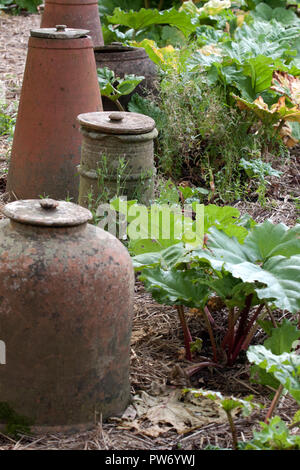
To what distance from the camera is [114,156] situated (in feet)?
10.3

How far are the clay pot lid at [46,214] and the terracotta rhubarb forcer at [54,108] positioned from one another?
1.41 m

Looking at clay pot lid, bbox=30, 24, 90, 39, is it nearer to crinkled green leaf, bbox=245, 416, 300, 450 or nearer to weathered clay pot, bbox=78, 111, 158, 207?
weathered clay pot, bbox=78, 111, 158, 207

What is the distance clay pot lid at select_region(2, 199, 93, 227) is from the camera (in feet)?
6.33

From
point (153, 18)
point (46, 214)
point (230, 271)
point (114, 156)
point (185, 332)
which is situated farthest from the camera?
point (153, 18)

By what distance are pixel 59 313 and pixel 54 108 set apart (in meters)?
1.80

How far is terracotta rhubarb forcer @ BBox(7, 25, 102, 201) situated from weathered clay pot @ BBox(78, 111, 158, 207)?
10.1 inches

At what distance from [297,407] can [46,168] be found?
1915 mm

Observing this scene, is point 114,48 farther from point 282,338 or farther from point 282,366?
point 282,366

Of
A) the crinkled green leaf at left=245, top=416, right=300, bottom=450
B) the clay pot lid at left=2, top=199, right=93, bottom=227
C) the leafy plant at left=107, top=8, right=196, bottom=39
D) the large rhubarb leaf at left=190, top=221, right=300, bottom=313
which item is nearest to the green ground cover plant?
the leafy plant at left=107, top=8, right=196, bottom=39

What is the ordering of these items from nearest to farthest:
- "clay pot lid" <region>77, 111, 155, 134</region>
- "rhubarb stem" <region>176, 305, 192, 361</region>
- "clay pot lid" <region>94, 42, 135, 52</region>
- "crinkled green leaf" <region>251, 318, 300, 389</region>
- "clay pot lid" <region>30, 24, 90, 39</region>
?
1. "crinkled green leaf" <region>251, 318, 300, 389</region>
2. "rhubarb stem" <region>176, 305, 192, 361</region>
3. "clay pot lid" <region>77, 111, 155, 134</region>
4. "clay pot lid" <region>30, 24, 90, 39</region>
5. "clay pot lid" <region>94, 42, 135, 52</region>

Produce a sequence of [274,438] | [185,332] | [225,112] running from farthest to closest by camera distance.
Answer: [225,112] → [185,332] → [274,438]

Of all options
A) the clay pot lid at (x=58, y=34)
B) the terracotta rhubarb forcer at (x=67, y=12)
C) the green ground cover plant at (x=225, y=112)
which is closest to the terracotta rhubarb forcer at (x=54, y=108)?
the clay pot lid at (x=58, y=34)

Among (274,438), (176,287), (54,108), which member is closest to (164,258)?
(176,287)

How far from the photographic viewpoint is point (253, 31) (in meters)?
4.90
